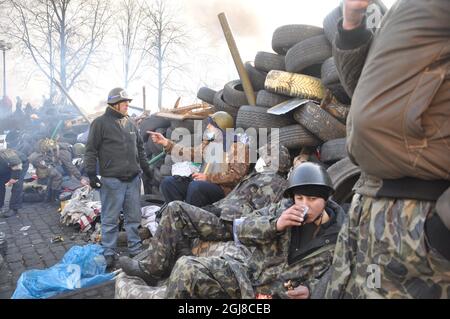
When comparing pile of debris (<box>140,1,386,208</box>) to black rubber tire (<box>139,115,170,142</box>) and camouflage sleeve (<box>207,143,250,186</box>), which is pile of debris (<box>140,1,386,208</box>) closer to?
camouflage sleeve (<box>207,143,250,186</box>)

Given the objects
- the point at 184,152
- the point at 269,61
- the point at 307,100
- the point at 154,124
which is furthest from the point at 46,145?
the point at 307,100

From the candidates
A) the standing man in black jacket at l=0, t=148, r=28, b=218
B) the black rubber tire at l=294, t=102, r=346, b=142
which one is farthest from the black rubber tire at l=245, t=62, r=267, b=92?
the standing man in black jacket at l=0, t=148, r=28, b=218

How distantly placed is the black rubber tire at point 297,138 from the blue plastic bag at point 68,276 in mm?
2795

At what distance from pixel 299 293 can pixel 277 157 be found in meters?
2.33

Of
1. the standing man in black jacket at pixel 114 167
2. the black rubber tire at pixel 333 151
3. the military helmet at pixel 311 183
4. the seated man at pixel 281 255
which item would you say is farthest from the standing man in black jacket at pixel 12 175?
the military helmet at pixel 311 183

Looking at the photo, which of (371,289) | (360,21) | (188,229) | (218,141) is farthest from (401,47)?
(218,141)

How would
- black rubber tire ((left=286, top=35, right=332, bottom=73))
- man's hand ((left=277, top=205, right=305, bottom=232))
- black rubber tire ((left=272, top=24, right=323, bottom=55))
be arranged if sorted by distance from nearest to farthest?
man's hand ((left=277, top=205, right=305, bottom=232)), black rubber tire ((left=286, top=35, right=332, bottom=73)), black rubber tire ((left=272, top=24, right=323, bottom=55))

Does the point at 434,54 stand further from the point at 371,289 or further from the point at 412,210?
the point at 371,289

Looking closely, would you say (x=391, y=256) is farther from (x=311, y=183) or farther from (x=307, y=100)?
(x=307, y=100)

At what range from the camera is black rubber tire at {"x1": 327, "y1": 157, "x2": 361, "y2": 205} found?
4.21m

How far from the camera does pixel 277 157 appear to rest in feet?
14.7

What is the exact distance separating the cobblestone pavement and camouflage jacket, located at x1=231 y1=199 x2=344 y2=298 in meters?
1.49

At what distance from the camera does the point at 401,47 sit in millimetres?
1270

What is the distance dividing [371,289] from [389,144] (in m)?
0.54
